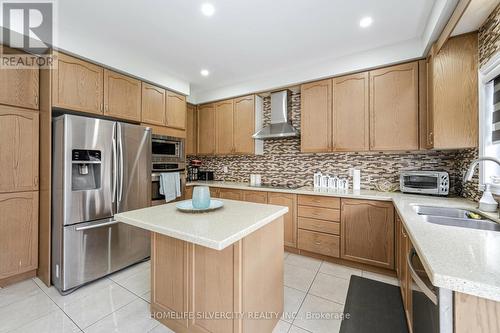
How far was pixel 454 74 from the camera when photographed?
1.92 metres

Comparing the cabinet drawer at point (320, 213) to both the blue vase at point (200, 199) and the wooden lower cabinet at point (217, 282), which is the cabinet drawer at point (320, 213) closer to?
the wooden lower cabinet at point (217, 282)

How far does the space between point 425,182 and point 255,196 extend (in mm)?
2033

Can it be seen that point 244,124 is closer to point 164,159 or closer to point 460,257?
point 164,159

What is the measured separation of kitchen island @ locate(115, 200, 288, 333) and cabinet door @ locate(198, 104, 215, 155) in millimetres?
2383

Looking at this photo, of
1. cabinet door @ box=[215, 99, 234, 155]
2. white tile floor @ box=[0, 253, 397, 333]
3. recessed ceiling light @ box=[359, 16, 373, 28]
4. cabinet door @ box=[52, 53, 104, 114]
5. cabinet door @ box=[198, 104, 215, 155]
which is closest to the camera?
white tile floor @ box=[0, 253, 397, 333]

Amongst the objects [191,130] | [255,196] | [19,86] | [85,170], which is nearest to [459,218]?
[255,196]

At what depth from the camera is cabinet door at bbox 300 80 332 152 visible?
2.82m

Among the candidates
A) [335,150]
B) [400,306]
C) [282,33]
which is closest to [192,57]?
[282,33]

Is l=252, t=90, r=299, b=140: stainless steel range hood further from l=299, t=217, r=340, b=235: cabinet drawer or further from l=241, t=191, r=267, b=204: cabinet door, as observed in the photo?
l=299, t=217, r=340, b=235: cabinet drawer

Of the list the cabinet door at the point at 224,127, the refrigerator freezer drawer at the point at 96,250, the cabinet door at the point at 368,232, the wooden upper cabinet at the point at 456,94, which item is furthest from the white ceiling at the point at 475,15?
the refrigerator freezer drawer at the point at 96,250

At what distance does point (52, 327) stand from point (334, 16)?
3.41 meters

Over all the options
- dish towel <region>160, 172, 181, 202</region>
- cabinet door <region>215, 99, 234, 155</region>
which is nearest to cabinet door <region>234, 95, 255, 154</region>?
cabinet door <region>215, 99, 234, 155</region>

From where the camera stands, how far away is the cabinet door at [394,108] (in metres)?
2.34

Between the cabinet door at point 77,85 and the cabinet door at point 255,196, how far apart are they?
2.11 meters
